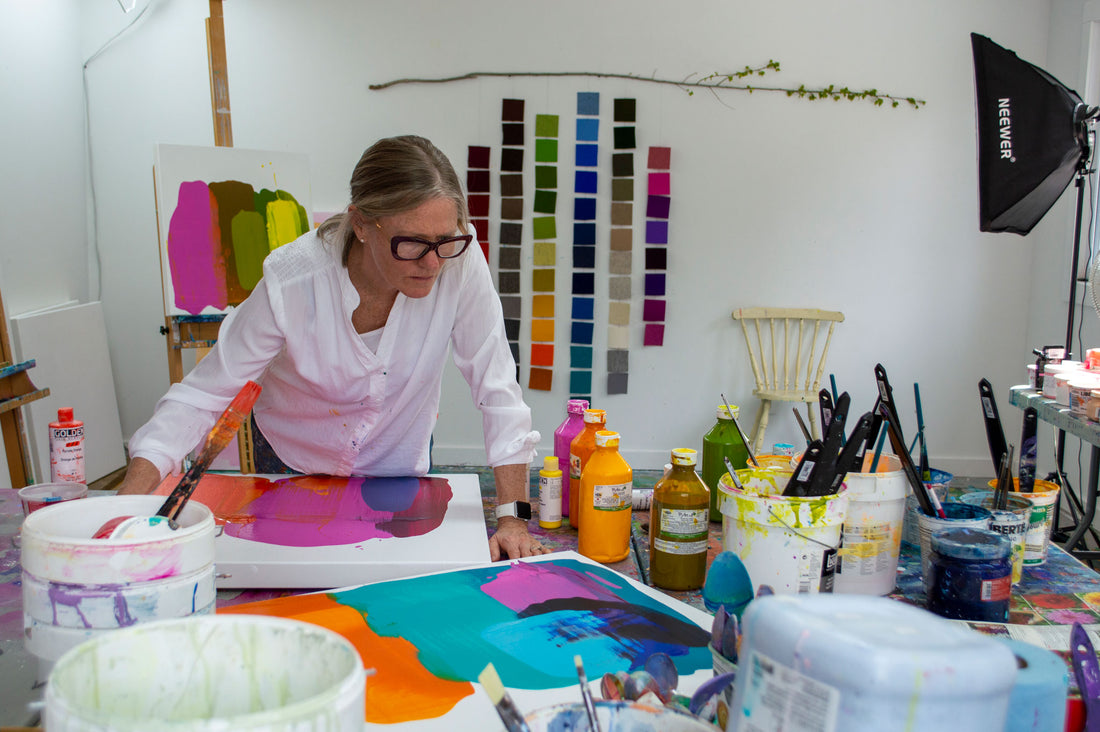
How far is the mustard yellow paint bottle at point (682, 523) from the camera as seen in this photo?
1100mm

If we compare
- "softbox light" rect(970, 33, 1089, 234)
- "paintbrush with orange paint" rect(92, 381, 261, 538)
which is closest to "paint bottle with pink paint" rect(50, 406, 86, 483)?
"paintbrush with orange paint" rect(92, 381, 261, 538)

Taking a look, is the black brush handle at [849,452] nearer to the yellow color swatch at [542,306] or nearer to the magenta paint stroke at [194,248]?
the magenta paint stroke at [194,248]

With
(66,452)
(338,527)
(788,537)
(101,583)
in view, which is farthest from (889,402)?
(66,452)

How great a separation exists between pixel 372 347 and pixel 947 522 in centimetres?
102

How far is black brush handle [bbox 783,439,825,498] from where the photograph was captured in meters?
0.96

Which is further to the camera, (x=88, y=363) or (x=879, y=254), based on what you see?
(x=879, y=254)

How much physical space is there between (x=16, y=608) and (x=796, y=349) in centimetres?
342

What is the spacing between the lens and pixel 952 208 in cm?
387

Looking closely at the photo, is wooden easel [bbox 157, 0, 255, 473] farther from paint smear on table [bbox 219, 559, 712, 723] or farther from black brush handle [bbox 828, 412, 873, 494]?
black brush handle [bbox 828, 412, 873, 494]

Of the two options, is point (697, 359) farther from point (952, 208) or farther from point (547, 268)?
point (952, 208)

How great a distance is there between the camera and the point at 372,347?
1.55m

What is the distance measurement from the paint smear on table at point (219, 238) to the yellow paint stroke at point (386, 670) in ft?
7.20

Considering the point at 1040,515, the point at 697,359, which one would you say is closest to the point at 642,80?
the point at 697,359

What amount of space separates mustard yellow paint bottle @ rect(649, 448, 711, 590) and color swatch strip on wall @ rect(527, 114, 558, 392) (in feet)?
9.23
